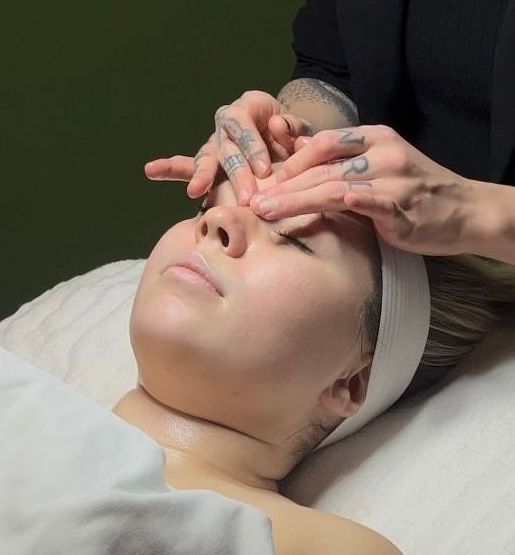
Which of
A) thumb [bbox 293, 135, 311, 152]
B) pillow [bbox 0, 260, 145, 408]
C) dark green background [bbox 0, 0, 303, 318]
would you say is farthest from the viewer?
dark green background [bbox 0, 0, 303, 318]

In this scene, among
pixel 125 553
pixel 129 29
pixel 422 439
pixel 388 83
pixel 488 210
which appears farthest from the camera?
pixel 129 29

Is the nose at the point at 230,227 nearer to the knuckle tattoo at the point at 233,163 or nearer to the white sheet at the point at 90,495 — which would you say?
the knuckle tattoo at the point at 233,163

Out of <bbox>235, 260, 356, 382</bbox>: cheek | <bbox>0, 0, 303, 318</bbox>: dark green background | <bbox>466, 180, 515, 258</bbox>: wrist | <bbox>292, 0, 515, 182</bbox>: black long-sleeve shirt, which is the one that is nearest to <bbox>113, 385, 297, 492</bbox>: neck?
<bbox>235, 260, 356, 382</bbox>: cheek

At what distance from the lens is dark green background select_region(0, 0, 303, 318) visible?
1.98 m

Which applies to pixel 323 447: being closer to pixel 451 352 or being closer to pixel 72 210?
pixel 451 352

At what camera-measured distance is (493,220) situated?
42.4 inches

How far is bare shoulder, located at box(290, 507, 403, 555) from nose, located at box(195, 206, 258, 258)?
297 millimetres

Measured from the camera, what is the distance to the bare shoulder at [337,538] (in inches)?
39.4

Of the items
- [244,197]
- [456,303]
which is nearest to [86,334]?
[244,197]

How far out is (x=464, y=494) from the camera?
1107 millimetres

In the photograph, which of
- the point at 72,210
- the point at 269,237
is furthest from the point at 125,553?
the point at 72,210

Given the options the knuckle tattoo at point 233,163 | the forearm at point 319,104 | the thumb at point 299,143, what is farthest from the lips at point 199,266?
the forearm at point 319,104

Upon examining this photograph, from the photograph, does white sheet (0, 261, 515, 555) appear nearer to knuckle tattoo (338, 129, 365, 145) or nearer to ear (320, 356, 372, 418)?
ear (320, 356, 372, 418)

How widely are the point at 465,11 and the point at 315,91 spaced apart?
29 cm
